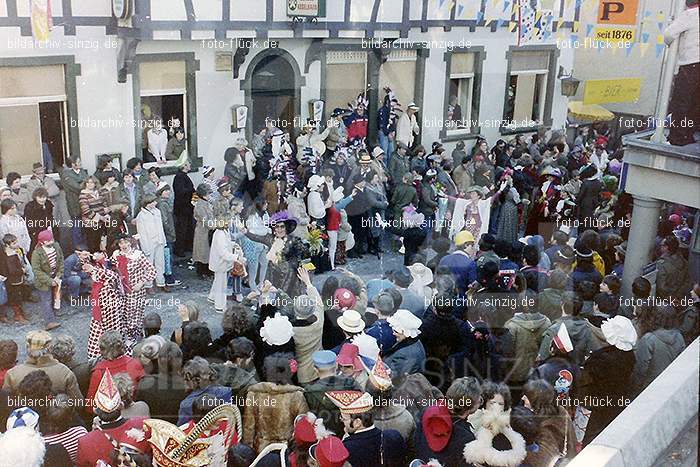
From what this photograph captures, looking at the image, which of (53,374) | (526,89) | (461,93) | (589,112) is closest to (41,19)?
(53,374)

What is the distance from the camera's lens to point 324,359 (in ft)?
16.3

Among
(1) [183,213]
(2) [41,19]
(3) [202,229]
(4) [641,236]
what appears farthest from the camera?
(1) [183,213]

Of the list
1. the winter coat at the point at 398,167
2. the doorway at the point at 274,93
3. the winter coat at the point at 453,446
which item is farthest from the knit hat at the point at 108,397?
the doorway at the point at 274,93

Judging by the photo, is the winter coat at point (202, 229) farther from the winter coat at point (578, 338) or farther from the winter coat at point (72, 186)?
the winter coat at point (578, 338)

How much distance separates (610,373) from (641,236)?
2788mm

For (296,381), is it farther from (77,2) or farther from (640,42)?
(640,42)

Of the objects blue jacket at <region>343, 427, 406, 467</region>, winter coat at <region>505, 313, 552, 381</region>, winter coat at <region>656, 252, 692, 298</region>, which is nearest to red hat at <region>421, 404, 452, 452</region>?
blue jacket at <region>343, 427, 406, 467</region>

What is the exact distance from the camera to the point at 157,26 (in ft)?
29.8

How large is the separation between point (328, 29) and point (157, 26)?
2.86 metres

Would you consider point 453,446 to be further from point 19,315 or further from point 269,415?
point 19,315

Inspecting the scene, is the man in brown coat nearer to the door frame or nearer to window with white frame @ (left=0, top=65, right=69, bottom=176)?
window with white frame @ (left=0, top=65, right=69, bottom=176)

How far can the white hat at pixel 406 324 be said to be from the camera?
17.6ft

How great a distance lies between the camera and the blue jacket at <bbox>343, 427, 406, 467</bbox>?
4184 mm

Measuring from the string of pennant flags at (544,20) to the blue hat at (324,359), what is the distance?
8.02m
